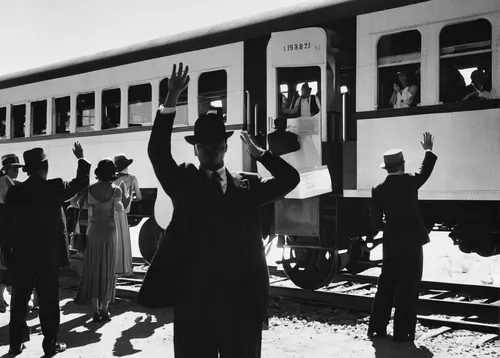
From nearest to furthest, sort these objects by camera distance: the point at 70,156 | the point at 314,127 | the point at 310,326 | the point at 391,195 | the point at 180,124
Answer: the point at 391,195, the point at 310,326, the point at 314,127, the point at 180,124, the point at 70,156

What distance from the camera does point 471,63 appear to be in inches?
268

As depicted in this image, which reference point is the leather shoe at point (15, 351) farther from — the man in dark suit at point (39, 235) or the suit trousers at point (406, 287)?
the suit trousers at point (406, 287)

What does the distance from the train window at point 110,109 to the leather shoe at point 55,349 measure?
523 centimetres

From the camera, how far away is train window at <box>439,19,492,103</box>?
657 cm

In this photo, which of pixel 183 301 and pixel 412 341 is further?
pixel 412 341

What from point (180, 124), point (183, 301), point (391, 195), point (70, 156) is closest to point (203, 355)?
point (183, 301)

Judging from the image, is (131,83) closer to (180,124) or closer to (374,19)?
(180,124)

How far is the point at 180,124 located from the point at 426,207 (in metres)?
3.76

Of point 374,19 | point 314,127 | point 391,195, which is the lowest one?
point 391,195

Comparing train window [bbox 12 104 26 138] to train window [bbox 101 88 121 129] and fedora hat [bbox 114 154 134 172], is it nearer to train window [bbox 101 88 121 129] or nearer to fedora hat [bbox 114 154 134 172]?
train window [bbox 101 88 121 129]

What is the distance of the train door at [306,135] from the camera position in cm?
752

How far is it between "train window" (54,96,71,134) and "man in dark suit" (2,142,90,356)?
19.9 feet

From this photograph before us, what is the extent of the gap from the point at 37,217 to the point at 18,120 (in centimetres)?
774

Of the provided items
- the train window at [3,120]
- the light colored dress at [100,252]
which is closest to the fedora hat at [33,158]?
the light colored dress at [100,252]
